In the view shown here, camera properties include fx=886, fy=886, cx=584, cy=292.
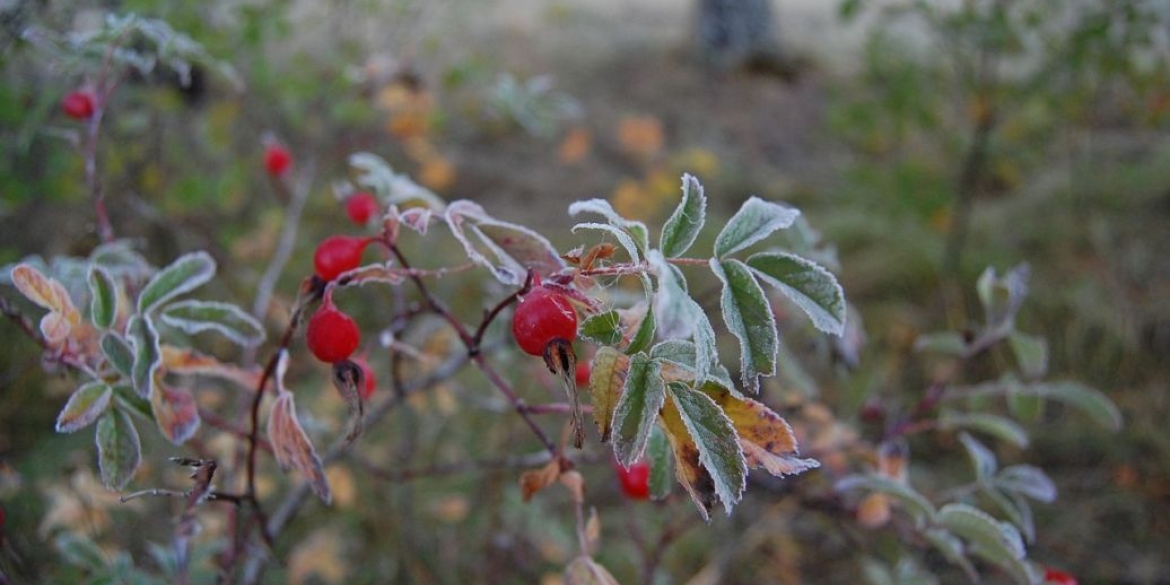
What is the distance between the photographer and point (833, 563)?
1972mm

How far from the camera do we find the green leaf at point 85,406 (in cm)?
69

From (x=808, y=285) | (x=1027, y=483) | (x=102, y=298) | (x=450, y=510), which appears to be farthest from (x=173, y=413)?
(x=450, y=510)

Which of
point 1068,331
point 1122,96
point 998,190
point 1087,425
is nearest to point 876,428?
point 1087,425

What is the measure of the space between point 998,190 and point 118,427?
387 centimetres

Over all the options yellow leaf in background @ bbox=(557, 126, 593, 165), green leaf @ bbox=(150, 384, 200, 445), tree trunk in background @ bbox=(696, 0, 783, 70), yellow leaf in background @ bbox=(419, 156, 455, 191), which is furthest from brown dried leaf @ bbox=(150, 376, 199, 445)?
tree trunk in background @ bbox=(696, 0, 783, 70)

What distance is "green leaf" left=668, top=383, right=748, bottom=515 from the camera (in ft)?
1.77

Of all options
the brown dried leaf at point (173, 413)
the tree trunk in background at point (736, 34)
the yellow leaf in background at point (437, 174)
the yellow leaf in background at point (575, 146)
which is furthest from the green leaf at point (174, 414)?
the tree trunk in background at point (736, 34)

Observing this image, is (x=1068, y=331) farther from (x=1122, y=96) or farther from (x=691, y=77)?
(x=691, y=77)

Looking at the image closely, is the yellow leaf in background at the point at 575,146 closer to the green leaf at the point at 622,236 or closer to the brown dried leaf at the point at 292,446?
the brown dried leaf at the point at 292,446

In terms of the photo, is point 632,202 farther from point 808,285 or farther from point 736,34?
point 808,285

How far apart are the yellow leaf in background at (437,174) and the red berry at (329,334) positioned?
2.03 metres

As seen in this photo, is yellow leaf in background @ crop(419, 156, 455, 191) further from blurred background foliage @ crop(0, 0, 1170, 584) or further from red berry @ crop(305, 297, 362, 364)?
red berry @ crop(305, 297, 362, 364)

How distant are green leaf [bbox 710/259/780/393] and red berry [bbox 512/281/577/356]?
0.32 feet

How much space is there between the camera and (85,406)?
710 millimetres
